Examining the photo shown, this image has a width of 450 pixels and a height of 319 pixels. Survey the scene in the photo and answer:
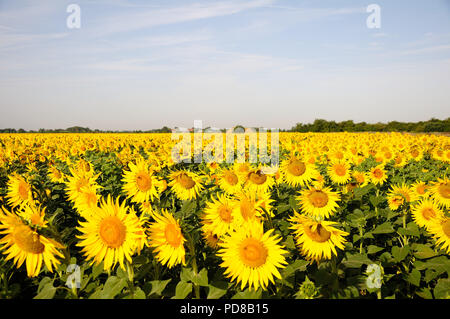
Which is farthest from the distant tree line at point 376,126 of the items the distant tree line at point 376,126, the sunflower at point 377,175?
the sunflower at point 377,175

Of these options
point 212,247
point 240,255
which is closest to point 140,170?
point 212,247

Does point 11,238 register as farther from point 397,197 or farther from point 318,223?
point 397,197

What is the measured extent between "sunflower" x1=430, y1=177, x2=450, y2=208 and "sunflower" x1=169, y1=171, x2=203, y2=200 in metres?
3.48

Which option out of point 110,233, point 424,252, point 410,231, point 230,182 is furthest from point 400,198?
point 110,233

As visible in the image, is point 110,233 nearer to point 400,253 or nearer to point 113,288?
point 113,288

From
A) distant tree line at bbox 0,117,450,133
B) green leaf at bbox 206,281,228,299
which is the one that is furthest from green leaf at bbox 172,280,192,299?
distant tree line at bbox 0,117,450,133

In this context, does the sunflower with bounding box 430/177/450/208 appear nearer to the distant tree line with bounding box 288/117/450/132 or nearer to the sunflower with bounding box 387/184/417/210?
the sunflower with bounding box 387/184/417/210

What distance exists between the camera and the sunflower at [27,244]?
1869mm

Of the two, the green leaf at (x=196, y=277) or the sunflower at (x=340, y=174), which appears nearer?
the green leaf at (x=196, y=277)

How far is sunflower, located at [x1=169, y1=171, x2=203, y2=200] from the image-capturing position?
3.87m

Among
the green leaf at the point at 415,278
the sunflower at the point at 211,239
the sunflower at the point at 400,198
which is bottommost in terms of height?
the green leaf at the point at 415,278

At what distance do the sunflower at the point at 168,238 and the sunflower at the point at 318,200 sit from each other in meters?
1.76

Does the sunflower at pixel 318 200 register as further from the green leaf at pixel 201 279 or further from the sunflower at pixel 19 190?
the sunflower at pixel 19 190
